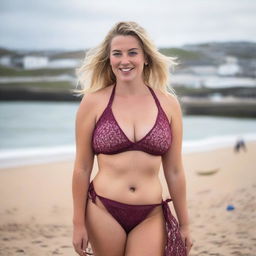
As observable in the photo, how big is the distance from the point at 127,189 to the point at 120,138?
22cm

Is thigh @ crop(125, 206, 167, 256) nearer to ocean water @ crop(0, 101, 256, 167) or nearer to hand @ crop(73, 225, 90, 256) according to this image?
hand @ crop(73, 225, 90, 256)

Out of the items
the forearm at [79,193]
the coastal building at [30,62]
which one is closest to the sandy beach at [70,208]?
the forearm at [79,193]

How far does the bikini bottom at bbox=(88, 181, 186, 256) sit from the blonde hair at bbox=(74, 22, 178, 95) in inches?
19.4

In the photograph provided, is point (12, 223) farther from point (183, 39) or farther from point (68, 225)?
point (183, 39)

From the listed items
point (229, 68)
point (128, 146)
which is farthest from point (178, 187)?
point (229, 68)

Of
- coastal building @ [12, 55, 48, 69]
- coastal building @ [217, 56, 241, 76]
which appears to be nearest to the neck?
coastal building @ [12, 55, 48, 69]

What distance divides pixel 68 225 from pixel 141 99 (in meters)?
2.34

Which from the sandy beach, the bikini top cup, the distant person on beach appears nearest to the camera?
the bikini top cup

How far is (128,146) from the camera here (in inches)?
76.0

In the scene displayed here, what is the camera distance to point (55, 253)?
3.35m

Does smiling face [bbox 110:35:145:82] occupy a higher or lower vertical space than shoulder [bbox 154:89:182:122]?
higher

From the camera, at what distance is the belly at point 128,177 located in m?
1.94

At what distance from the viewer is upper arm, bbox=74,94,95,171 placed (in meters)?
1.96

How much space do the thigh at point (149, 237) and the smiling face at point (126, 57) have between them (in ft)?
1.94
